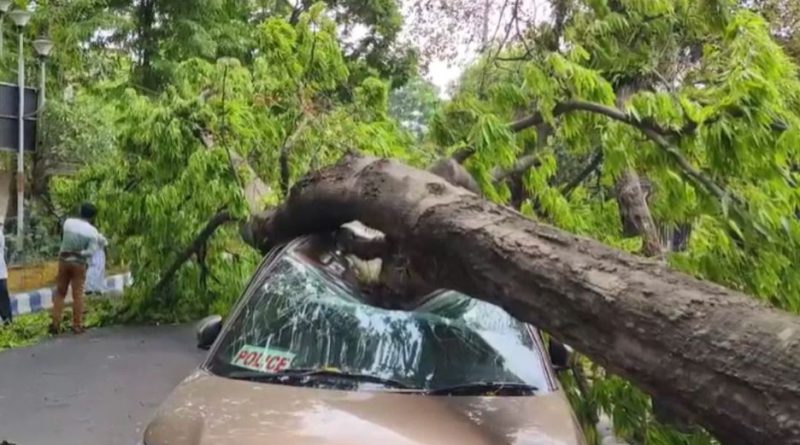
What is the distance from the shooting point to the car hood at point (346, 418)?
317cm

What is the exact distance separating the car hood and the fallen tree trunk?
0.41 meters

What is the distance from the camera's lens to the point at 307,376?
384 centimetres

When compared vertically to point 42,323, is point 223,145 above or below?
above

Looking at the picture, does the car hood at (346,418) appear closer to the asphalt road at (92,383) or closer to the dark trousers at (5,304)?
the asphalt road at (92,383)

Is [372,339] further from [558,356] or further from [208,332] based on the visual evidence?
[208,332]

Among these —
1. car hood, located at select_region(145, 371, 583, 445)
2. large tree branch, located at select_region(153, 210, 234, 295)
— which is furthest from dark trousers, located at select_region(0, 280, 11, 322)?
car hood, located at select_region(145, 371, 583, 445)

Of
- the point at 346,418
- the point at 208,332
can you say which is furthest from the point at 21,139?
the point at 346,418

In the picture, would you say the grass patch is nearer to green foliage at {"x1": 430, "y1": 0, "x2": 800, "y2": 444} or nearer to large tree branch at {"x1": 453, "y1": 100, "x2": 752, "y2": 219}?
green foliage at {"x1": 430, "y1": 0, "x2": 800, "y2": 444}

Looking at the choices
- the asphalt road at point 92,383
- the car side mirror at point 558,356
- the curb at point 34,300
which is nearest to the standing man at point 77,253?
the asphalt road at point 92,383

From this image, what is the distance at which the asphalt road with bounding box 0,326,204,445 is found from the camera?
6.84 m

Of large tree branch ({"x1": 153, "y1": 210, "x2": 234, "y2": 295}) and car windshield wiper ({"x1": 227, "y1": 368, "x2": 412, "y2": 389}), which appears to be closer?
car windshield wiper ({"x1": 227, "y1": 368, "x2": 412, "y2": 389})

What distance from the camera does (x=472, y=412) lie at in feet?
11.5

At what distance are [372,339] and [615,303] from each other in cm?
140

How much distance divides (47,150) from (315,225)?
567 inches
